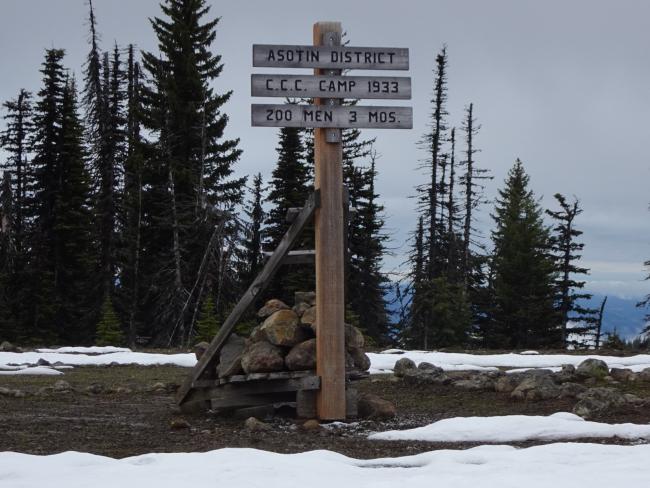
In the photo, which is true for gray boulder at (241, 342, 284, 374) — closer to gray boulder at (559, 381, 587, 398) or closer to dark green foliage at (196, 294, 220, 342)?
gray boulder at (559, 381, 587, 398)

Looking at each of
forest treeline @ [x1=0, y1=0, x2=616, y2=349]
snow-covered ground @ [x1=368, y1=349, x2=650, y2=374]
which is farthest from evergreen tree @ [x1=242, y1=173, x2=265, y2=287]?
snow-covered ground @ [x1=368, y1=349, x2=650, y2=374]

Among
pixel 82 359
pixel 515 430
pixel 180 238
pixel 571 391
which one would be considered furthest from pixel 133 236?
pixel 515 430

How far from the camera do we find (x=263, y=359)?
1012 centimetres

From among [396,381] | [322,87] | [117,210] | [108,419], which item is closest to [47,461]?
[108,419]

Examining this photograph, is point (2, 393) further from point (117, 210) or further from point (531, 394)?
point (117, 210)

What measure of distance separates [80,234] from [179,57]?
9.66 m

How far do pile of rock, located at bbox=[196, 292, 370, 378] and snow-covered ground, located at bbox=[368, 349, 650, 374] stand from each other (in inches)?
230

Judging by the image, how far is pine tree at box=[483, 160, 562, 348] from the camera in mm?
39656

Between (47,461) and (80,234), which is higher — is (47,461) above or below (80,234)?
below

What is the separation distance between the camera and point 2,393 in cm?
1209

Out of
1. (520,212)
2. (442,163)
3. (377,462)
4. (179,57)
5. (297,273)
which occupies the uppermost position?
(179,57)

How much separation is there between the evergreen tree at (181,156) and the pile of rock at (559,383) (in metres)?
20.4

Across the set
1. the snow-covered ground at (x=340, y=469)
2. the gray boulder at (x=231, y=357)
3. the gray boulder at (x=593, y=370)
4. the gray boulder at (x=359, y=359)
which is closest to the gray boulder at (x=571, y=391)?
the gray boulder at (x=593, y=370)

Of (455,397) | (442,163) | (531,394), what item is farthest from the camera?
(442,163)
